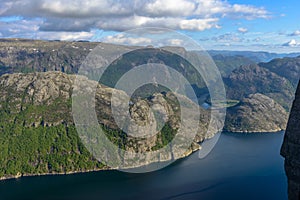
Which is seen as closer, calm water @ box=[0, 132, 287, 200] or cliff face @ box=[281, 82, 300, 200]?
cliff face @ box=[281, 82, 300, 200]

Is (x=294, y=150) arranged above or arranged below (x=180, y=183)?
above

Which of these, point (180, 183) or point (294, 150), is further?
point (180, 183)

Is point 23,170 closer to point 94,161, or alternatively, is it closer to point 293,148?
point 94,161

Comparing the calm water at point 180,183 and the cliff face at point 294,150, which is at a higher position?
the cliff face at point 294,150

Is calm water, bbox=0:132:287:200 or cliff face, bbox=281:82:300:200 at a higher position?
cliff face, bbox=281:82:300:200

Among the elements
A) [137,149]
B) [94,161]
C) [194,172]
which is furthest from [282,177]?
[94,161]
